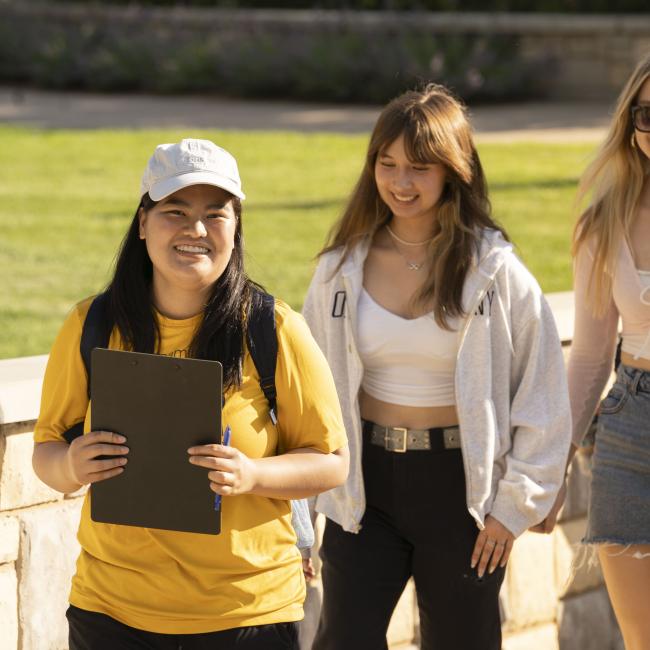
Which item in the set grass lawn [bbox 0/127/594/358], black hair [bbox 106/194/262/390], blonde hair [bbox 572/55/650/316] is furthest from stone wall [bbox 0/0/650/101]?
black hair [bbox 106/194/262/390]

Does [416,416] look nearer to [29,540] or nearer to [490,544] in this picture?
[490,544]

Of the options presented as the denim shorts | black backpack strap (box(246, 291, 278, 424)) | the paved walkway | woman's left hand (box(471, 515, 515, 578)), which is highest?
the paved walkway

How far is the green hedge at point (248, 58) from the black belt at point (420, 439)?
13239 millimetres

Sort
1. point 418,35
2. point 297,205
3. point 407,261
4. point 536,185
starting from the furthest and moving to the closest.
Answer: point 418,35
point 536,185
point 297,205
point 407,261

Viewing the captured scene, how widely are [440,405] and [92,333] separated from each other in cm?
117

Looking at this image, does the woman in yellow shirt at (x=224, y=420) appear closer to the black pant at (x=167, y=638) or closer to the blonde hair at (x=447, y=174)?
the black pant at (x=167, y=638)

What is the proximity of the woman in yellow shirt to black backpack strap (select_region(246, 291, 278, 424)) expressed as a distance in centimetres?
2

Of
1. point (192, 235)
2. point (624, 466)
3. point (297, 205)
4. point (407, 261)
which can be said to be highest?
point (297, 205)

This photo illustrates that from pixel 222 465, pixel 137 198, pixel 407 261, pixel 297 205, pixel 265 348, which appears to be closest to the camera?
pixel 222 465

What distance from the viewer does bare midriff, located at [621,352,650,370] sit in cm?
398

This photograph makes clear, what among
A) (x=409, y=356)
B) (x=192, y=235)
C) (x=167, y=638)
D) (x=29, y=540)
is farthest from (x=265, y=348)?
(x=29, y=540)

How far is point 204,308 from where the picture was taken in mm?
2977

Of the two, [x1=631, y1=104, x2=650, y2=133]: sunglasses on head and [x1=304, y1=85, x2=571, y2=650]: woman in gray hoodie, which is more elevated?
[x1=631, y1=104, x2=650, y2=133]: sunglasses on head

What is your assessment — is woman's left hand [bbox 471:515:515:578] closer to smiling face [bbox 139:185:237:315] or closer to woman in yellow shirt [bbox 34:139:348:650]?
woman in yellow shirt [bbox 34:139:348:650]
